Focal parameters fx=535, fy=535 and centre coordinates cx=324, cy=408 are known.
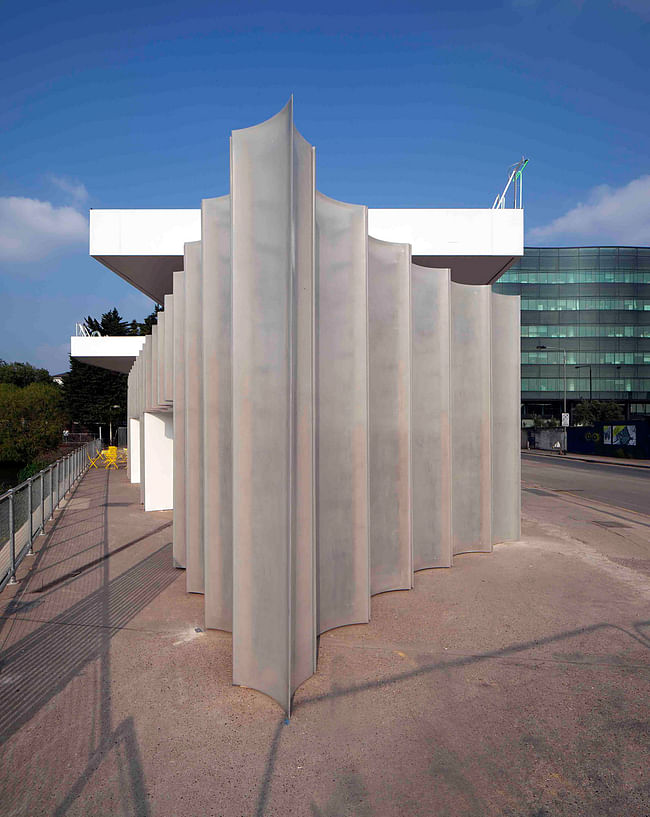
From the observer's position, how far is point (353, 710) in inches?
171

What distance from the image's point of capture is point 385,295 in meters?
7.39

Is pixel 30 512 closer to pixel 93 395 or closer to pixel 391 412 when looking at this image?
pixel 391 412

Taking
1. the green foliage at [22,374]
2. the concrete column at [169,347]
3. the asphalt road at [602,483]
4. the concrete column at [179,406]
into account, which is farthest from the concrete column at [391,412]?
the green foliage at [22,374]

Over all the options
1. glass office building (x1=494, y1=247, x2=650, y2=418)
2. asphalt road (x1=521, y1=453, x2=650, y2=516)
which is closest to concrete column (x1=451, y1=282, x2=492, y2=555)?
asphalt road (x1=521, y1=453, x2=650, y2=516)

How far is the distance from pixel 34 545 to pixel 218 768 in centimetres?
847

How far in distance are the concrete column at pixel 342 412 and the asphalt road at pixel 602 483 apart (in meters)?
11.3

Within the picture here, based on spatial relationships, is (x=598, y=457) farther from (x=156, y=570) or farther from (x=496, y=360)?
(x=156, y=570)

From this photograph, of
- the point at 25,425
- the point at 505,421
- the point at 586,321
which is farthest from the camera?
the point at 586,321

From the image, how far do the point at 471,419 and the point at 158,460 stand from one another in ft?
28.5

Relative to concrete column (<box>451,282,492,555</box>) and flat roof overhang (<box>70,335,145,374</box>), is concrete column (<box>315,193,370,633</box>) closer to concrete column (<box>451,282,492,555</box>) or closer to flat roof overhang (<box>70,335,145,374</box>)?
concrete column (<box>451,282,492,555</box>)

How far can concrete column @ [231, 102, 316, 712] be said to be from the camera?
14.7 ft

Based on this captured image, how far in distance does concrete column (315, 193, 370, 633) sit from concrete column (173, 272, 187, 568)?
8.99ft

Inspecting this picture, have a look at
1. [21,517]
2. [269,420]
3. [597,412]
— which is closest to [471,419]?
[269,420]

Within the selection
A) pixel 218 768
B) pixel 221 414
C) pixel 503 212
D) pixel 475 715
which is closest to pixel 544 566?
pixel 475 715
